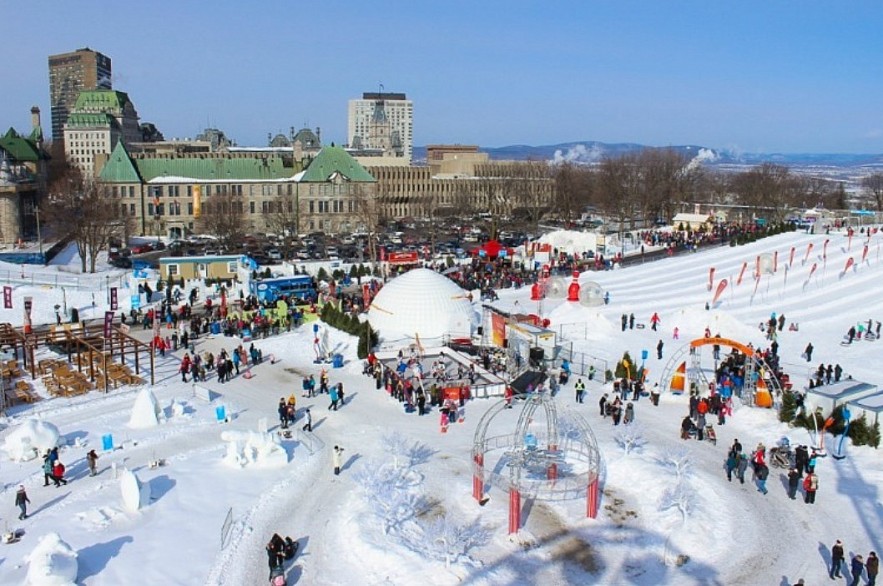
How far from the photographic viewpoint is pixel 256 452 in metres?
21.1

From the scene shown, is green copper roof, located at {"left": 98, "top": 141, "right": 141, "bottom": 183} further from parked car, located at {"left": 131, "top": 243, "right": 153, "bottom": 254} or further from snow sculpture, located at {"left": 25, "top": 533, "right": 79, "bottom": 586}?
snow sculpture, located at {"left": 25, "top": 533, "right": 79, "bottom": 586}

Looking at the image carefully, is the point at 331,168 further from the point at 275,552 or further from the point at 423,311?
the point at 275,552

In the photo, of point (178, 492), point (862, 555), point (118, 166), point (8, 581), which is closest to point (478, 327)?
point (178, 492)

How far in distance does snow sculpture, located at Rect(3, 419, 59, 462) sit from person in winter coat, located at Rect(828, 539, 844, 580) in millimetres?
18849

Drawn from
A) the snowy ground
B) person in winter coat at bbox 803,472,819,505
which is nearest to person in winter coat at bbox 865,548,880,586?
the snowy ground

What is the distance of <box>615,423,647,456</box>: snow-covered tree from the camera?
71.5 ft

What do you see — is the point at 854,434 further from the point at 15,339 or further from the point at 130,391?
the point at 15,339

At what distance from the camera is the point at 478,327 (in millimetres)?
34031

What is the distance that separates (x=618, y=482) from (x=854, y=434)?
7242mm

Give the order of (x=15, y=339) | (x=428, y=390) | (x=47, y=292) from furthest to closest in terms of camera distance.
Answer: (x=47, y=292) < (x=15, y=339) < (x=428, y=390)

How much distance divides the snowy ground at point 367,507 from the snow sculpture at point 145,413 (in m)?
0.26

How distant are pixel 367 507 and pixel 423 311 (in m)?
15.8

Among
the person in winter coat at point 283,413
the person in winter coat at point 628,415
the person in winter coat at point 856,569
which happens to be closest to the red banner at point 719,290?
the person in winter coat at point 628,415

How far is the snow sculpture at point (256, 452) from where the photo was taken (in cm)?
2092
